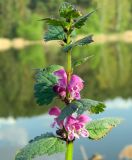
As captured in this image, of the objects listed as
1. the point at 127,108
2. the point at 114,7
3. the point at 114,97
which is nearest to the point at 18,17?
the point at 114,7

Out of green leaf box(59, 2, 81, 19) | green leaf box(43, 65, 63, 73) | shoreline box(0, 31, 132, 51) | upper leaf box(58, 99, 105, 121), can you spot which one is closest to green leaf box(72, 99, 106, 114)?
upper leaf box(58, 99, 105, 121)

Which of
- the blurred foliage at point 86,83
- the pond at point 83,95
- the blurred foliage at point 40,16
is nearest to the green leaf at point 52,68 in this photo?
the pond at point 83,95

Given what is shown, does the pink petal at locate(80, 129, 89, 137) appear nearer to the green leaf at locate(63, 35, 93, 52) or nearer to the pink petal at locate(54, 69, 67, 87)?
the pink petal at locate(54, 69, 67, 87)

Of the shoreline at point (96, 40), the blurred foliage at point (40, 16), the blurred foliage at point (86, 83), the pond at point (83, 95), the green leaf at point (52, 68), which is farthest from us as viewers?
the blurred foliage at point (40, 16)

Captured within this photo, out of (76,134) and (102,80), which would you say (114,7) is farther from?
(76,134)

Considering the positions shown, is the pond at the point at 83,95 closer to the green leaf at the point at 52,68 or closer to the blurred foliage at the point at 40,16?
the green leaf at the point at 52,68

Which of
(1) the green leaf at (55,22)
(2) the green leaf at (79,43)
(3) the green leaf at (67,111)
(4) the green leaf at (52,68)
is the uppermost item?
(1) the green leaf at (55,22)
